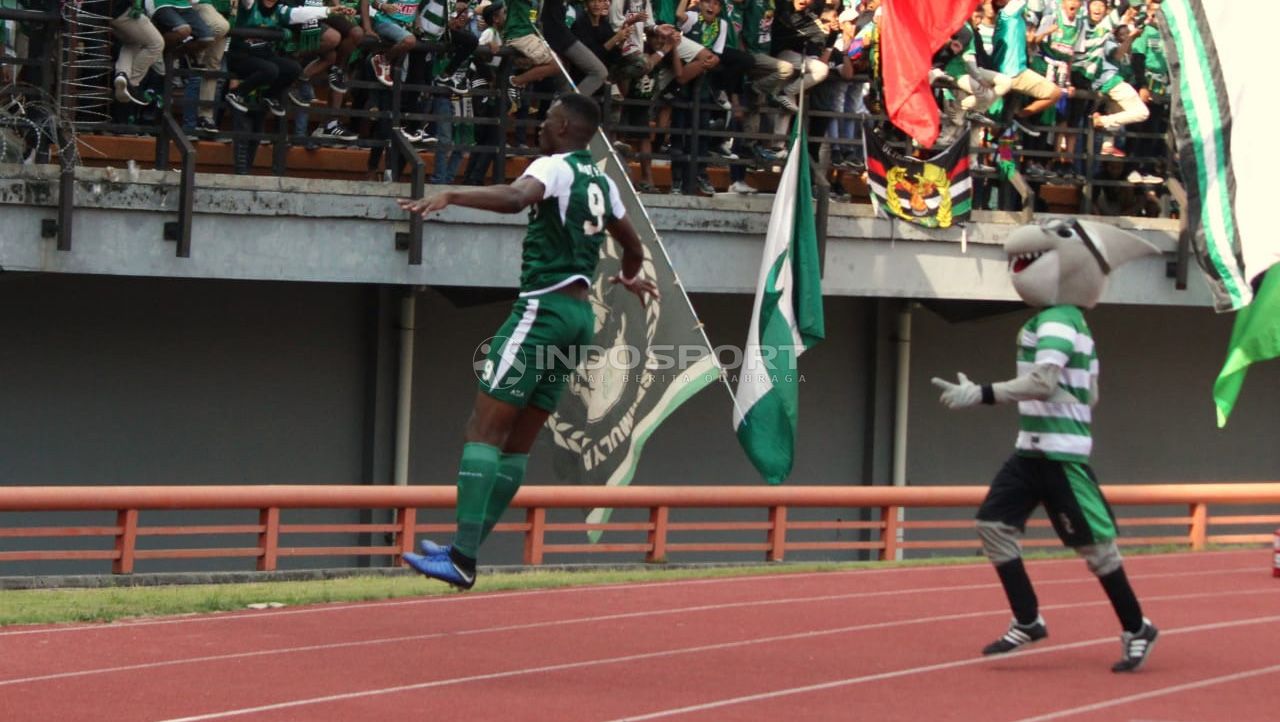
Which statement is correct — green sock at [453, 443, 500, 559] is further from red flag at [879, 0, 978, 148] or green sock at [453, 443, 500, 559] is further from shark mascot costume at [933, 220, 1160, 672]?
red flag at [879, 0, 978, 148]

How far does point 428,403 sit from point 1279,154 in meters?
7.90

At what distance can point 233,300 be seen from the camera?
54.9 feet

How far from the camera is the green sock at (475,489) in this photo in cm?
841

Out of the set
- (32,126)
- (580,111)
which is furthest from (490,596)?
(32,126)

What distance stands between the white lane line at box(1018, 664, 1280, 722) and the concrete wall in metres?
10.4

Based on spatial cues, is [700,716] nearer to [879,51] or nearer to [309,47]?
[309,47]

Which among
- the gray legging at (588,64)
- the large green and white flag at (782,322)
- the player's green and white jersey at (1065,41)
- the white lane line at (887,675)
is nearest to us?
the white lane line at (887,675)

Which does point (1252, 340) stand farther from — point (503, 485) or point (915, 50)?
point (503, 485)

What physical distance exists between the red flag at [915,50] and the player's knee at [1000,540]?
25.5ft

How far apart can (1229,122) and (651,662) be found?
302 inches

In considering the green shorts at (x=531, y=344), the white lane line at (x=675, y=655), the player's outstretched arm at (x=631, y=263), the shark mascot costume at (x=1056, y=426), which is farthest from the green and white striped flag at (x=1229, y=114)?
the green shorts at (x=531, y=344)

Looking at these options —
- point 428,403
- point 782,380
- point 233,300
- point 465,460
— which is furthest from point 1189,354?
point 465,460

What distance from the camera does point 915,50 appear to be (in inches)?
616

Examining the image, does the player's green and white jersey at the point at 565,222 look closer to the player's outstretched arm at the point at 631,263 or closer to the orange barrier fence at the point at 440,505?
the player's outstretched arm at the point at 631,263
